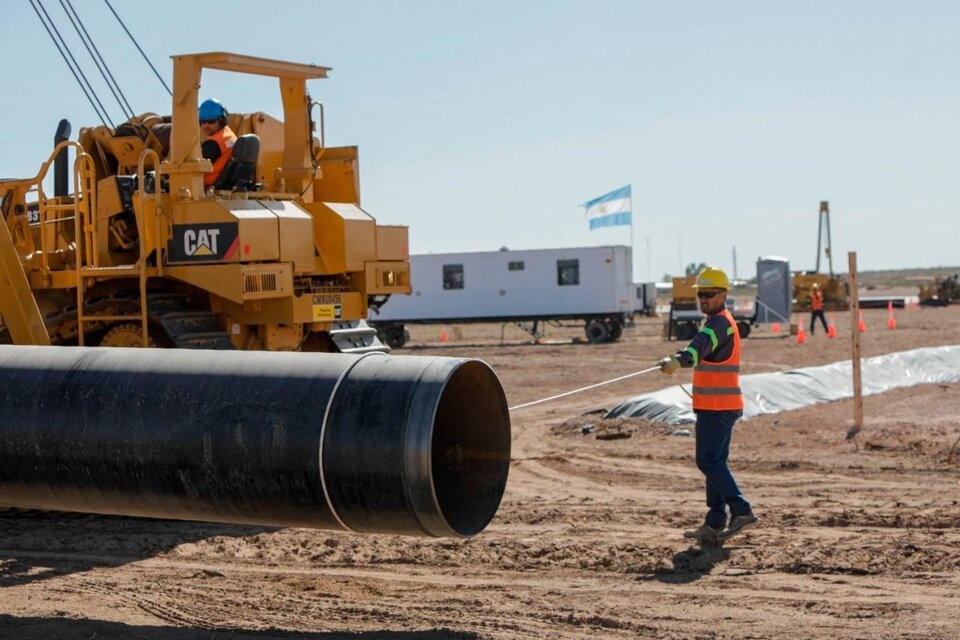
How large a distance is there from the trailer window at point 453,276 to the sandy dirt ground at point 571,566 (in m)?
28.3

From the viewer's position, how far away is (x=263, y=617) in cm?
733

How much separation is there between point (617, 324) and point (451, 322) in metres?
5.58

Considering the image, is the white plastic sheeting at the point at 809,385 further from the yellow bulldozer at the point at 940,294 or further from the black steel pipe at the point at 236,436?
the yellow bulldozer at the point at 940,294

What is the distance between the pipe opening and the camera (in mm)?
7449

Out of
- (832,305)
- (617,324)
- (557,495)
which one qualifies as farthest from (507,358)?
(832,305)

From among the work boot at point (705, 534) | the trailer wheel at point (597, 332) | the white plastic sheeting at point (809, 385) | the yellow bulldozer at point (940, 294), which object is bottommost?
the work boot at point (705, 534)

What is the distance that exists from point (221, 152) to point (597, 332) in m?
29.4

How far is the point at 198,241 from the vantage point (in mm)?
10719

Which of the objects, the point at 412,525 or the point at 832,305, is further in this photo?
the point at 832,305

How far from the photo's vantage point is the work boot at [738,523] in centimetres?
905

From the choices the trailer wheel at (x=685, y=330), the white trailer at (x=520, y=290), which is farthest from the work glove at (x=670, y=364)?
the white trailer at (x=520, y=290)

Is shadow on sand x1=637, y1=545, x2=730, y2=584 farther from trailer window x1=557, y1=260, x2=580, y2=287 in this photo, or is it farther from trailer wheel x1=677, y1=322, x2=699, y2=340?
trailer window x1=557, y1=260, x2=580, y2=287

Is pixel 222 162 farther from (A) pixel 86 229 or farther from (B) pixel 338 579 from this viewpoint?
(B) pixel 338 579

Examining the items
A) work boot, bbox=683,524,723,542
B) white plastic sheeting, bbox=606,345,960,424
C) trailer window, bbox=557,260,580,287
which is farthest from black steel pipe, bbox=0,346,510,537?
trailer window, bbox=557,260,580,287
